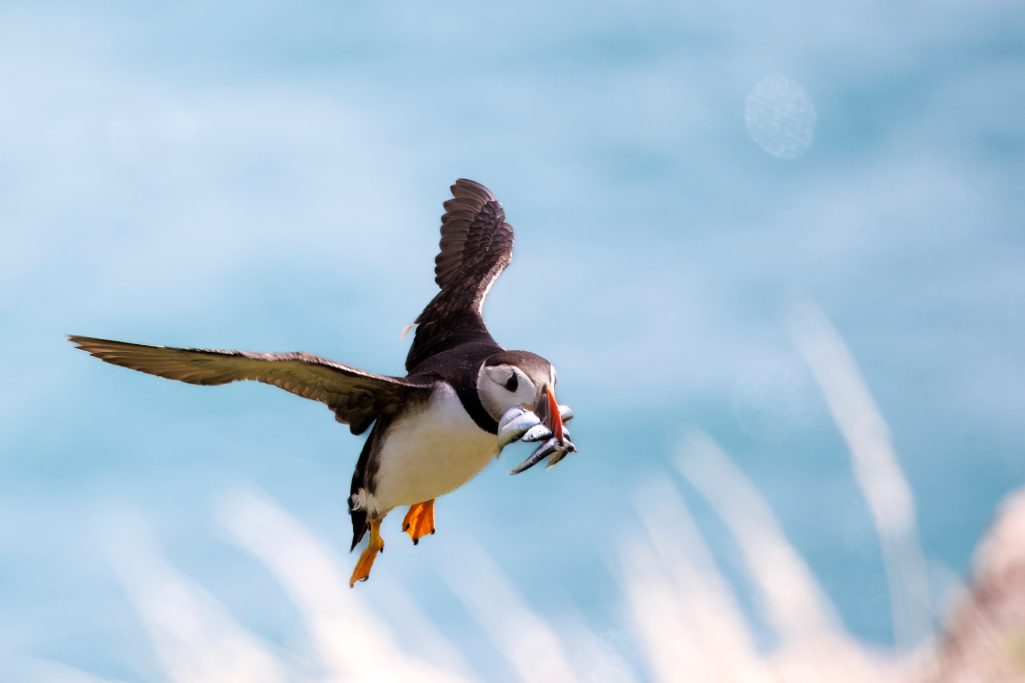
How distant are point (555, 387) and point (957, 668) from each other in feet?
17.2

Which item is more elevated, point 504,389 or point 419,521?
point 504,389

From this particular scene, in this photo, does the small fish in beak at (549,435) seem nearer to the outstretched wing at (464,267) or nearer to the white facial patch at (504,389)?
the white facial patch at (504,389)

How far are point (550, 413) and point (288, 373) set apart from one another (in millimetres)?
2308

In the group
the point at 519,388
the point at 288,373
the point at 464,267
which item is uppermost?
the point at 464,267

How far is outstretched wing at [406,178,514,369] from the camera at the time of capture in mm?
13797

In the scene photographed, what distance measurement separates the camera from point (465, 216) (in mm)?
15953

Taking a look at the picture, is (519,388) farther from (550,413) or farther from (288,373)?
(288,373)

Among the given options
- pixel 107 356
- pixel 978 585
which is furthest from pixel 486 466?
pixel 978 585

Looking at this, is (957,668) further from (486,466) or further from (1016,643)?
(486,466)

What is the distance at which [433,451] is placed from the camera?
11078 millimetres

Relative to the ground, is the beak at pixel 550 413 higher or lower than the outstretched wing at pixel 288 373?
lower

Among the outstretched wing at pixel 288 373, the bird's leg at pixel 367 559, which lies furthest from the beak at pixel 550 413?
the bird's leg at pixel 367 559

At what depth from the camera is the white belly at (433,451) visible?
36.2ft

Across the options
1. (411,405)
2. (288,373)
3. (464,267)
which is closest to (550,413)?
(411,405)
